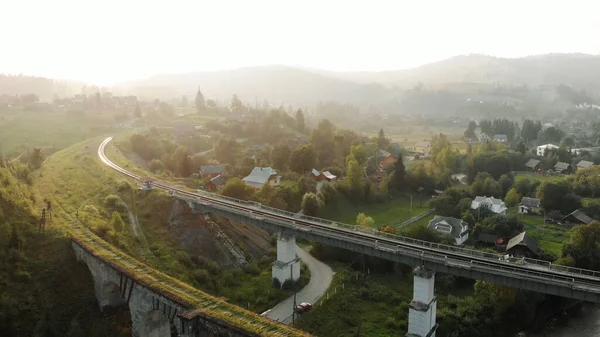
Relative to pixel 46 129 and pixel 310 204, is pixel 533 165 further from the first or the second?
pixel 46 129

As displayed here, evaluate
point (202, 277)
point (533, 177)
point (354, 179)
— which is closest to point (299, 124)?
point (354, 179)

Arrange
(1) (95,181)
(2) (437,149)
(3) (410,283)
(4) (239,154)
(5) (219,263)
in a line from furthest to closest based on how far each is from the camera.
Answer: (2) (437,149), (4) (239,154), (1) (95,181), (3) (410,283), (5) (219,263)

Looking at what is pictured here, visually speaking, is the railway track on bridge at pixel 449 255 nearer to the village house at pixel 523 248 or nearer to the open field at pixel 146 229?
the open field at pixel 146 229

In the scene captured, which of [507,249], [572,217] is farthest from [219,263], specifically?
[572,217]

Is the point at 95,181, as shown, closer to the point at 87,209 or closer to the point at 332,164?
the point at 87,209

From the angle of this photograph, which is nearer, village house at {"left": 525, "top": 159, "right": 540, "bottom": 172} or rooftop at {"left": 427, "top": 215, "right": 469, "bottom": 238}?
rooftop at {"left": 427, "top": 215, "right": 469, "bottom": 238}

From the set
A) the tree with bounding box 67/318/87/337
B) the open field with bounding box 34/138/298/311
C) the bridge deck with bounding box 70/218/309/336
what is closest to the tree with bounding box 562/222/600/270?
the open field with bounding box 34/138/298/311

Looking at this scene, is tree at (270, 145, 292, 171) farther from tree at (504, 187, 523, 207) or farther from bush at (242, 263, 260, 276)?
tree at (504, 187, 523, 207)
